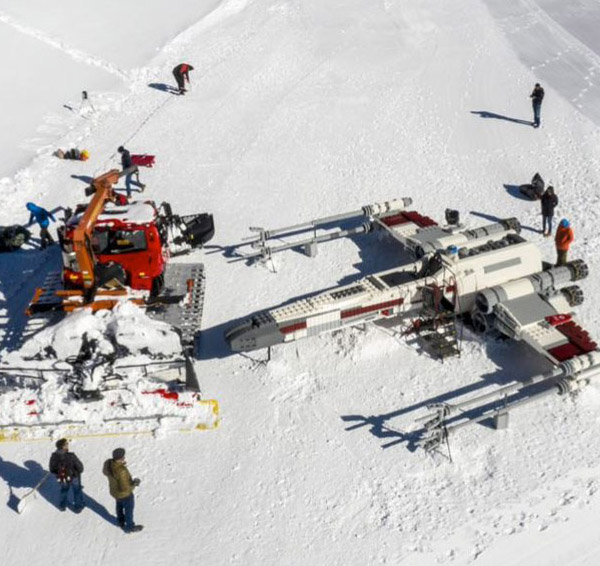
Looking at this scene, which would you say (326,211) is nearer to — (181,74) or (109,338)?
(109,338)

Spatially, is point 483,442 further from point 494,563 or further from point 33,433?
point 33,433

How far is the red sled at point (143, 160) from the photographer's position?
20.5 m

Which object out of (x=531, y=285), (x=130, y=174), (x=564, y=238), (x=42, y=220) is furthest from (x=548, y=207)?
(x=42, y=220)

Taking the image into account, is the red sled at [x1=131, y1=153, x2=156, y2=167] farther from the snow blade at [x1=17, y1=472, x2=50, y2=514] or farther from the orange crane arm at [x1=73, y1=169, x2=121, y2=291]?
the snow blade at [x1=17, y1=472, x2=50, y2=514]

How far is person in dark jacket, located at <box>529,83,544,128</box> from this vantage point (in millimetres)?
21531

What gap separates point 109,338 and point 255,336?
2.54 m

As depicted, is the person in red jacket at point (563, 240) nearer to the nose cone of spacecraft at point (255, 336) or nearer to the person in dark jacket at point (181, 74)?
the nose cone of spacecraft at point (255, 336)

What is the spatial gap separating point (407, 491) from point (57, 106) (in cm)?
2006

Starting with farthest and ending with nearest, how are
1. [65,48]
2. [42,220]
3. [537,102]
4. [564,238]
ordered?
1. [65,48]
2. [537,102]
3. [42,220]
4. [564,238]

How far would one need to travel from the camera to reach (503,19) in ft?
104

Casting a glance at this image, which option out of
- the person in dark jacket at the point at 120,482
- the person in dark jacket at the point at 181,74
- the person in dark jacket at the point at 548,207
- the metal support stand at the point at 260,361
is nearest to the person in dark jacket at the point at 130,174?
the person in dark jacket at the point at 181,74

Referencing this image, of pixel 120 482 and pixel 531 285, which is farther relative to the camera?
pixel 531 285

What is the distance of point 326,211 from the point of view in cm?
1859

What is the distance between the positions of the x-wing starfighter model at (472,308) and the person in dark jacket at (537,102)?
26.8 feet
